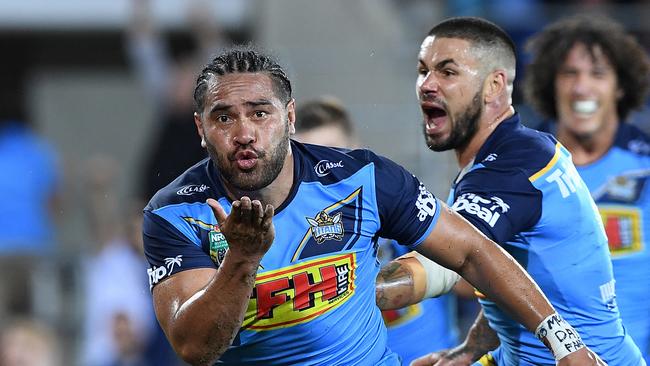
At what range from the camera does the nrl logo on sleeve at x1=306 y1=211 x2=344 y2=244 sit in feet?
16.0

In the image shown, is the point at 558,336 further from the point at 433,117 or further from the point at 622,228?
the point at 622,228

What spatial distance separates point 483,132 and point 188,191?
1675 millimetres

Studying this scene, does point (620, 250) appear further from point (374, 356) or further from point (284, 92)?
point (284, 92)

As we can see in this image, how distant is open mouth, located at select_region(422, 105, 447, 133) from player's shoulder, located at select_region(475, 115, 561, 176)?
299 mm

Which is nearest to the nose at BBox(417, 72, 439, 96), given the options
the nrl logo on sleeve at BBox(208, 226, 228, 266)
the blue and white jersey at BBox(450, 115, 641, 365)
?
the blue and white jersey at BBox(450, 115, 641, 365)

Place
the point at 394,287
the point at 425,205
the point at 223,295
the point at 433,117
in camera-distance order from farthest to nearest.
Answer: the point at 433,117, the point at 394,287, the point at 425,205, the point at 223,295

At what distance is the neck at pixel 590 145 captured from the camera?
7.36 meters

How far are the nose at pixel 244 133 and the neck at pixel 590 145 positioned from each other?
317 centimetres

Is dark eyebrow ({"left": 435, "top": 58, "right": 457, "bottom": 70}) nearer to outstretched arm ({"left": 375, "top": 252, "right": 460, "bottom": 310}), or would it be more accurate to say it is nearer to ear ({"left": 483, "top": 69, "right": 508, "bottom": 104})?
ear ({"left": 483, "top": 69, "right": 508, "bottom": 104})

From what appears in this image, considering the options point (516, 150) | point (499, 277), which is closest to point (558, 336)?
point (499, 277)

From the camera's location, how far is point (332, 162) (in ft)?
16.6

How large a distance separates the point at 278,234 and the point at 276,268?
0.13 m

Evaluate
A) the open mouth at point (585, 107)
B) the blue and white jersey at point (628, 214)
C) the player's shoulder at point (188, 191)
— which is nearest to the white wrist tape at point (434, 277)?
the player's shoulder at point (188, 191)

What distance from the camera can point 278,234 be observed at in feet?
15.8
